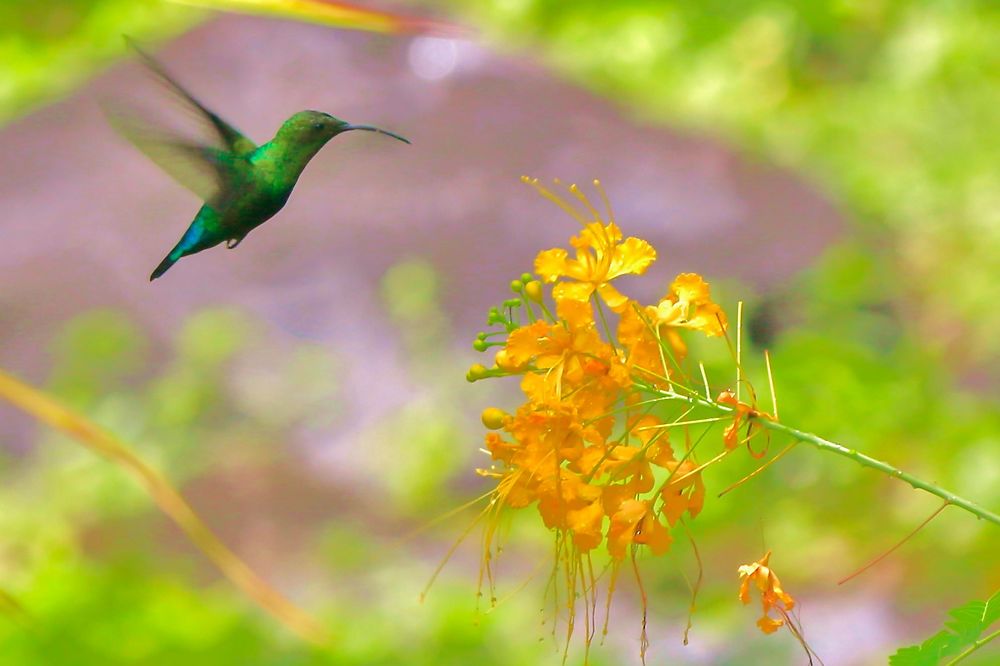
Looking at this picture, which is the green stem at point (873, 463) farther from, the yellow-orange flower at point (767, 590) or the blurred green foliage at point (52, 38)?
the blurred green foliage at point (52, 38)

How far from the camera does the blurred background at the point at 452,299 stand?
167 centimetres

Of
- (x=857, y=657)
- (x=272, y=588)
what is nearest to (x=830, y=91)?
(x=857, y=657)

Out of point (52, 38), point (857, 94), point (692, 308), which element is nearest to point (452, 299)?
point (52, 38)

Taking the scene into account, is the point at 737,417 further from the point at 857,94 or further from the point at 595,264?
the point at 857,94

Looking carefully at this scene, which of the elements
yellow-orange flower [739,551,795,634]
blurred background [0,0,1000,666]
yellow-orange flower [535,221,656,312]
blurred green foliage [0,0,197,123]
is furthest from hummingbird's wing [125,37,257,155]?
blurred green foliage [0,0,197,123]

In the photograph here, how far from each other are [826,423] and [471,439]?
0.58 metres

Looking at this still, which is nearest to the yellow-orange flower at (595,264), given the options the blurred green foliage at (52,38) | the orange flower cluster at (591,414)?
the orange flower cluster at (591,414)

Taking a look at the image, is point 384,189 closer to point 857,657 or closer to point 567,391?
point 857,657

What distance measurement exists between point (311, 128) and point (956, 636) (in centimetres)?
28

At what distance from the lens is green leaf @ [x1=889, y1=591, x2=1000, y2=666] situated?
394 mm

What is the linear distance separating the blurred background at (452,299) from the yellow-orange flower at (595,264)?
118 cm

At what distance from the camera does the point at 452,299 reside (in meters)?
2.11

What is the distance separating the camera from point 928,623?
1.62 meters

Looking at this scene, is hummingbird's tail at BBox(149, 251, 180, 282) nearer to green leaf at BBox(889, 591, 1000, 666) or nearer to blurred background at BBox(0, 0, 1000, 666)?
green leaf at BBox(889, 591, 1000, 666)
